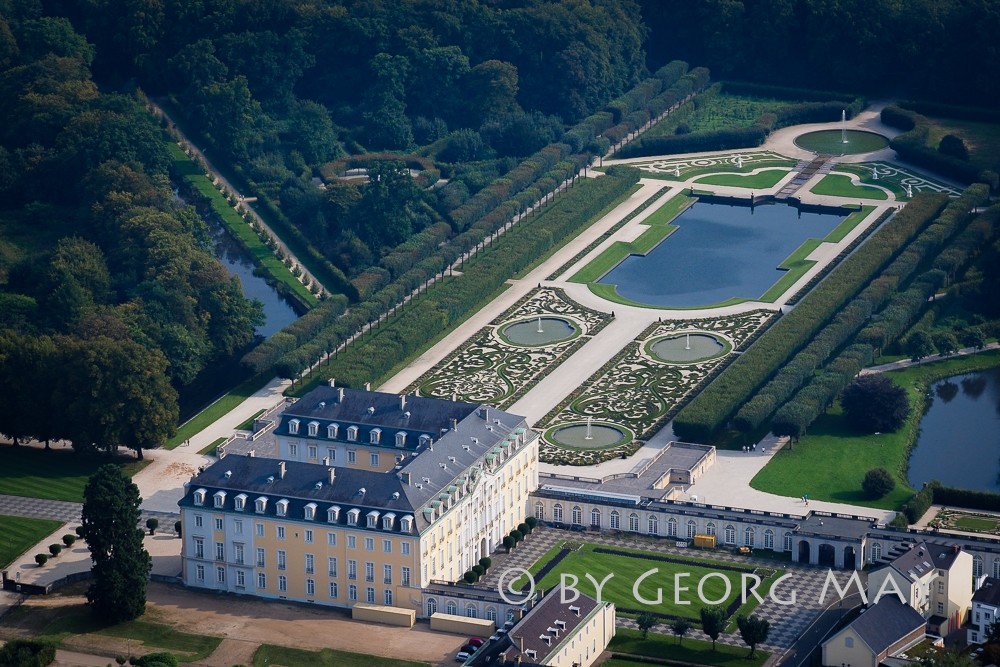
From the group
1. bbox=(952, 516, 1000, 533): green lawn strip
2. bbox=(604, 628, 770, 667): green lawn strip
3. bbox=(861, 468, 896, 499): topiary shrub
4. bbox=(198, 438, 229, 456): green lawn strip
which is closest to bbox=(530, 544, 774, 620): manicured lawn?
bbox=(604, 628, 770, 667): green lawn strip

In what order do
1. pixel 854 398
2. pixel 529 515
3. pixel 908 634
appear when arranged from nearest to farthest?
pixel 908 634 < pixel 529 515 < pixel 854 398

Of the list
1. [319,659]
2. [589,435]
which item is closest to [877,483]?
[589,435]

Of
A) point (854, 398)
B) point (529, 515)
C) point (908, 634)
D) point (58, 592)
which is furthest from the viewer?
point (854, 398)

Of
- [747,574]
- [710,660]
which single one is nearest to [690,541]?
[747,574]

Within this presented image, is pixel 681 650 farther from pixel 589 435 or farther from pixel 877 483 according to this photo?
pixel 589 435

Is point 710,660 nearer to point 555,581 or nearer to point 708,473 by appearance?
point 555,581

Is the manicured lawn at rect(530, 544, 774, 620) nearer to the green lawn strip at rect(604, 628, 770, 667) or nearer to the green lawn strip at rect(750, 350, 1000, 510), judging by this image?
the green lawn strip at rect(604, 628, 770, 667)
